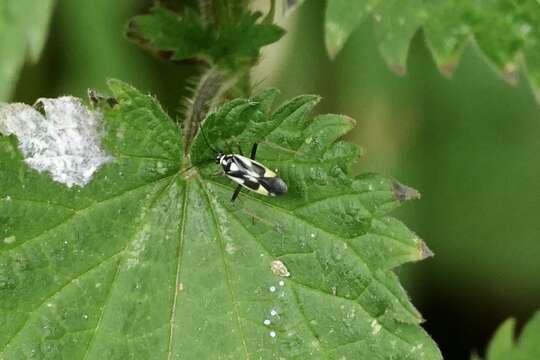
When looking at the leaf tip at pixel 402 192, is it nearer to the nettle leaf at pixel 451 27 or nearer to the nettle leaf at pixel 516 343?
the nettle leaf at pixel 451 27

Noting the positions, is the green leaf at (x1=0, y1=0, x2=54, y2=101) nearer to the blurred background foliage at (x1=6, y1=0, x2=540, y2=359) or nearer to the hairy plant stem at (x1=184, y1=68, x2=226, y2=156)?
the hairy plant stem at (x1=184, y1=68, x2=226, y2=156)

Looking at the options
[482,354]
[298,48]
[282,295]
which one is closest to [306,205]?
[282,295]

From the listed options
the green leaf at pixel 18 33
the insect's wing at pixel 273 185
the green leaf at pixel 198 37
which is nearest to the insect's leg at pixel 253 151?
the insect's wing at pixel 273 185

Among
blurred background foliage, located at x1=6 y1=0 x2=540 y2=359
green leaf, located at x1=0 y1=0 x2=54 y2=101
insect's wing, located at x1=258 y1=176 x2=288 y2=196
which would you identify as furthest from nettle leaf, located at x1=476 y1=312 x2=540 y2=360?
green leaf, located at x1=0 y1=0 x2=54 y2=101

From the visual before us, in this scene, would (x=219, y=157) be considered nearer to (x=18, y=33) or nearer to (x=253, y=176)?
(x=253, y=176)

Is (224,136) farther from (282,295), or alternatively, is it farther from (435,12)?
(435,12)

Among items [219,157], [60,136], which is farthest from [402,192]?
[60,136]

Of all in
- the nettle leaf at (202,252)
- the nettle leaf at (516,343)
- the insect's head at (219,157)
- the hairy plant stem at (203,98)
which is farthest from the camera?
the nettle leaf at (516,343)
